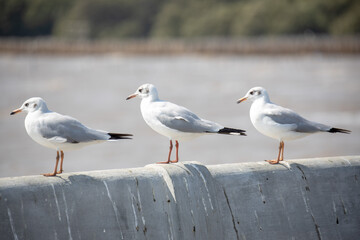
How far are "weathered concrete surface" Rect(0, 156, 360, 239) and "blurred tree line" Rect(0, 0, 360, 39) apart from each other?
51094 mm

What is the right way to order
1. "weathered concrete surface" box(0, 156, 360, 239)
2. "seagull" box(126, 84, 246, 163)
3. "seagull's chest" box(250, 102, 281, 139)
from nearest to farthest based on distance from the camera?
"weathered concrete surface" box(0, 156, 360, 239)
"seagull" box(126, 84, 246, 163)
"seagull's chest" box(250, 102, 281, 139)

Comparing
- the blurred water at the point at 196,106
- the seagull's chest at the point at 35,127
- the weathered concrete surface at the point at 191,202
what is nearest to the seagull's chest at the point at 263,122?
the weathered concrete surface at the point at 191,202

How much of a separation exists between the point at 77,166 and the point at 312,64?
37884 mm

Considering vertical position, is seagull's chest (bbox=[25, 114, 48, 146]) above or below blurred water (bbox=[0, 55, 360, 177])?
above

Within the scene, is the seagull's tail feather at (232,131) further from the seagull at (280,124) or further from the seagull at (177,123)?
the seagull at (280,124)

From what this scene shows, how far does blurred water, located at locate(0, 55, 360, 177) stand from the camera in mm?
14555

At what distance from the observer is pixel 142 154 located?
14.9 meters

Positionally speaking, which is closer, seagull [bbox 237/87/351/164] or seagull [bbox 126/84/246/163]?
seagull [bbox 126/84/246/163]

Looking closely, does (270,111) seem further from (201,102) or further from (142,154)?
(201,102)

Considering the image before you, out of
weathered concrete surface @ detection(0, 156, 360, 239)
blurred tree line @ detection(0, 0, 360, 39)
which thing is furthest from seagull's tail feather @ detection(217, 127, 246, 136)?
blurred tree line @ detection(0, 0, 360, 39)

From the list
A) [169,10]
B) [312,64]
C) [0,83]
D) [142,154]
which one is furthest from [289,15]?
Result: [142,154]

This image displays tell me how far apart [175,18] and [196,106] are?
153 feet

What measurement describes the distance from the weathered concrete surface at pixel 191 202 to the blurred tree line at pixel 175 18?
51094 millimetres

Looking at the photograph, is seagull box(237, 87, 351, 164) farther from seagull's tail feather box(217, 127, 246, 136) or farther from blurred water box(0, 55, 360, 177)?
blurred water box(0, 55, 360, 177)
